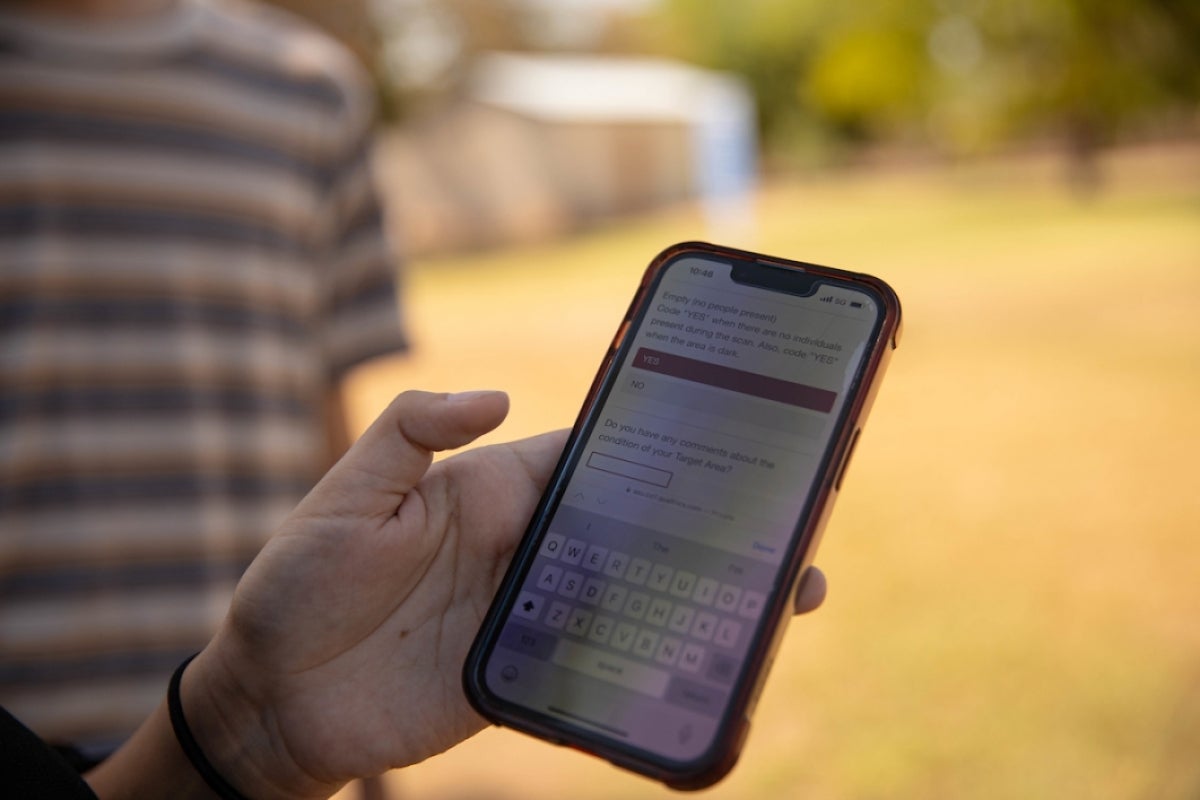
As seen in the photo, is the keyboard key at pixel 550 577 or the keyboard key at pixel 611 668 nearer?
the keyboard key at pixel 611 668

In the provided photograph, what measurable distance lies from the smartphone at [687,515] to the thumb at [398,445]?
0.17 meters

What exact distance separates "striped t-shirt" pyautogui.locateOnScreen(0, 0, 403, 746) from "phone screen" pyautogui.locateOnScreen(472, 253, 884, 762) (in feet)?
3.34

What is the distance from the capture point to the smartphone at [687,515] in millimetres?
1264

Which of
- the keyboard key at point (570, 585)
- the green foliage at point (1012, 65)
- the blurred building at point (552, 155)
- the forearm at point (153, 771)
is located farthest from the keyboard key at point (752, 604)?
the green foliage at point (1012, 65)

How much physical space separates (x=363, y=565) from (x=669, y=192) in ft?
86.1

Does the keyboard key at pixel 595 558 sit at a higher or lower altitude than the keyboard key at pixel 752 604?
higher

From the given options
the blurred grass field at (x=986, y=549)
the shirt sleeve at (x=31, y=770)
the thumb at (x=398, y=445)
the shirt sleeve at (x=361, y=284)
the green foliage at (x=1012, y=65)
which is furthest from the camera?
the green foliage at (x=1012, y=65)

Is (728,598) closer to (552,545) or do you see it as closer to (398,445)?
(552,545)

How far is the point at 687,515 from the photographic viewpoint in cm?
136

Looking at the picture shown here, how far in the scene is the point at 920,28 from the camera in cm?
2612

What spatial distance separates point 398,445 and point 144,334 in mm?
1036

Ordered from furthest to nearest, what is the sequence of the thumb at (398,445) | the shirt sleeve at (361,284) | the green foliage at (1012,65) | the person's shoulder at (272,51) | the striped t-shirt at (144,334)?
1. the green foliage at (1012,65)
2. the shirt sleeve at (361,284)
3. the person's shoulder at (272,51)
4. the striped t-shirt at (144,334)
5. the thumb at (398,445)

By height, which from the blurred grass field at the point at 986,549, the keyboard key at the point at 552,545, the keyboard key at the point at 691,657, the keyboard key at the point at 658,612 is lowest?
the blurred grass field at the point at 986,549

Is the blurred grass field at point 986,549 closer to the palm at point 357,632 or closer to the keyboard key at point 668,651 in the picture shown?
the palm at point 357,632
